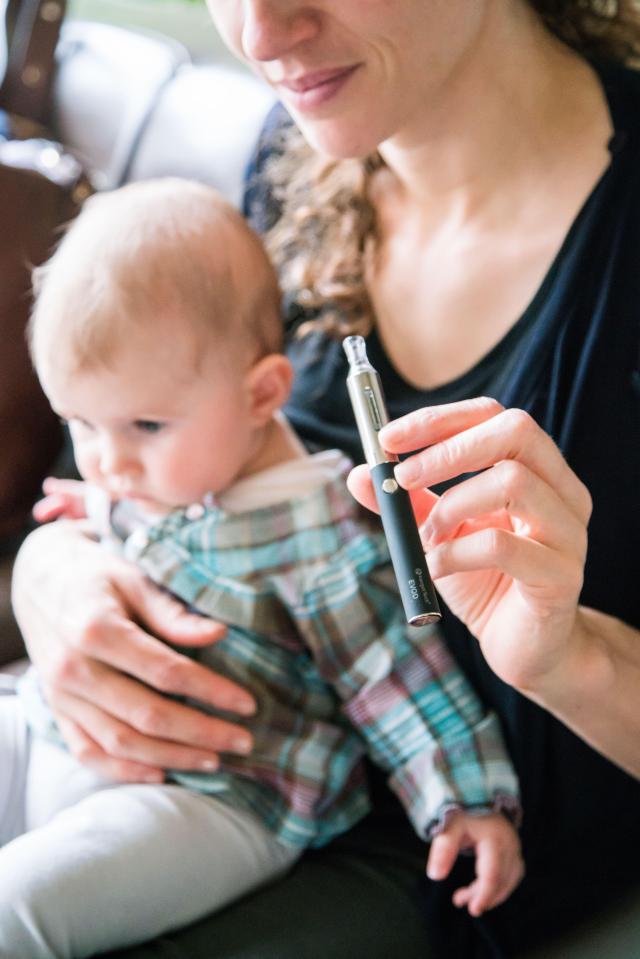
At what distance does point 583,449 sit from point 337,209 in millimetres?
504

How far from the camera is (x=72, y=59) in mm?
1904

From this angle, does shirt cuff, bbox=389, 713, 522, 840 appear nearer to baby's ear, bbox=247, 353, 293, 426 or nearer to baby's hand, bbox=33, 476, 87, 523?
baby's ear, bbox=247, 353, 293, 426

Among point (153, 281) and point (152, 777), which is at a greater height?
point (153, 281)

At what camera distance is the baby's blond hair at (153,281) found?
1041 millimetres

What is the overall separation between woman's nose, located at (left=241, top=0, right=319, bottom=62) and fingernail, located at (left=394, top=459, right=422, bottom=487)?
17.8 inches

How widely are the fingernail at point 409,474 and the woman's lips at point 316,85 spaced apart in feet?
1.46

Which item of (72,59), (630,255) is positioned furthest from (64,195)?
(630,255)

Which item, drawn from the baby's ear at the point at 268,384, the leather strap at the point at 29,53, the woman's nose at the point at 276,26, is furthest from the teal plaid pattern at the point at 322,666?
the leather strap at the point at 29,53

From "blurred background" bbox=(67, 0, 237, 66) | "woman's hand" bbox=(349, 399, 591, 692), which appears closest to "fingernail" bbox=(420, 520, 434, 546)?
"woman's hand" bbox=(349, 399, 591, 692)

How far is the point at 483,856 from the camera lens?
103cm

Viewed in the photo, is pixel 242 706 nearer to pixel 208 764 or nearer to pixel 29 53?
pixel 208 764

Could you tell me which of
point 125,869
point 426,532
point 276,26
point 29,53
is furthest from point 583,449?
point 29,53

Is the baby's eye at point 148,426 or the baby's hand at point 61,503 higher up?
the baby's eye at point 148,426

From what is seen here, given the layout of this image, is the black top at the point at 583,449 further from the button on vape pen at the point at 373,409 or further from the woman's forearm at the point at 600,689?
the button on vape pen at the point at 373,409
